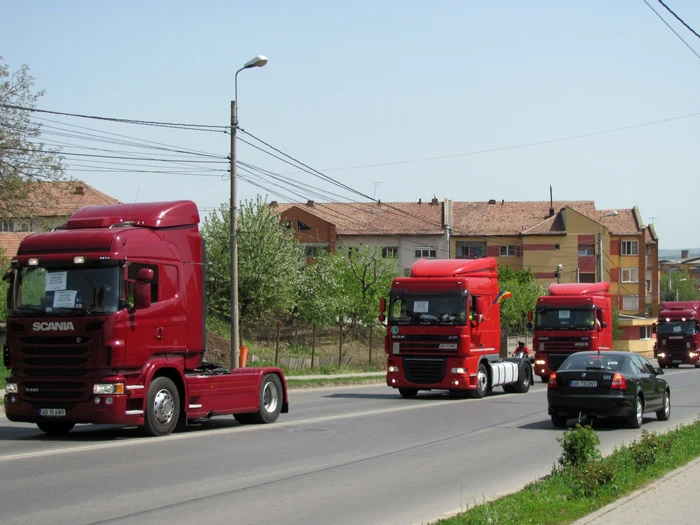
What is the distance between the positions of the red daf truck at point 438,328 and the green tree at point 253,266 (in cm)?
2434

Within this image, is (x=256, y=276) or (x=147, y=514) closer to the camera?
(x=147, y=514)

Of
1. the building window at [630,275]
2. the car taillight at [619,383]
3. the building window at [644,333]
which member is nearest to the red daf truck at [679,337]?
the building window at [644,333]

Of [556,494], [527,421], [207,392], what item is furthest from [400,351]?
[556,494]

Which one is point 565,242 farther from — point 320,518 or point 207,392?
point 320,518

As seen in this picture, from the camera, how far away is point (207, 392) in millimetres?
15828

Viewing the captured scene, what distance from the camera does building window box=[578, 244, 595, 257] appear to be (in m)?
87.1

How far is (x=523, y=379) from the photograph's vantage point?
2833 centimetres

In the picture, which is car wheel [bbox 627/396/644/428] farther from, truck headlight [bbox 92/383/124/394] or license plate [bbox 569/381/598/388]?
truck headlight [bbox 92/383/124/394]

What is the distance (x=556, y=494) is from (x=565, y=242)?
80780 millimetres

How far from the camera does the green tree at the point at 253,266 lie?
49.3m

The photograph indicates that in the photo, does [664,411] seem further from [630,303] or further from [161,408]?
[630,303]

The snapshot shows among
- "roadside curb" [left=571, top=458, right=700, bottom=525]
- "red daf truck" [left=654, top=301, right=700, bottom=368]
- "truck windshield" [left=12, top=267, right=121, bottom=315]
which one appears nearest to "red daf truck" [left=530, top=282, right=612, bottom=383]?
"roadside curb" [left=571, top=458, right=700, bottom=525]

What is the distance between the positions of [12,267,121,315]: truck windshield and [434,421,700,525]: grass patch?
7.21m

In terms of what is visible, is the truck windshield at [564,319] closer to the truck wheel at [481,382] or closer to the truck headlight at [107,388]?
the truck wheel at [481,382]
